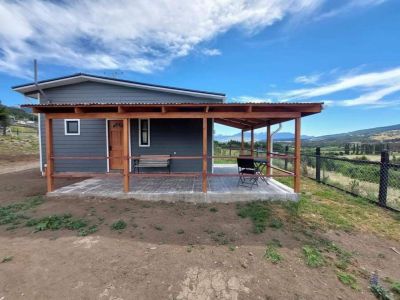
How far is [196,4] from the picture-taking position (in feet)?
26.2

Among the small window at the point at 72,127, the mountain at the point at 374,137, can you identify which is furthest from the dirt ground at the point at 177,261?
the mountain at the point at 374,137

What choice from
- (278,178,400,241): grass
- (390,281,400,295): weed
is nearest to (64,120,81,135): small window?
(278,178,400,241): grass

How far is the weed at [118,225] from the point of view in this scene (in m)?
3.90

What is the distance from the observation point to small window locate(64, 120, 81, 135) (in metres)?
→ 8.34

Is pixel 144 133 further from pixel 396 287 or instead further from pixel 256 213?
pixel 396 287

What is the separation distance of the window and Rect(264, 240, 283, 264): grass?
19.4ft

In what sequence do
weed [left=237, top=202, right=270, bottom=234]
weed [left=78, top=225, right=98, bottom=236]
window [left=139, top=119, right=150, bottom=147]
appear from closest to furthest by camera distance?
weed [left=78, top=225, right=98, bottom=236], weed [left=237, top=202, right=270, bottom=234], window [left=139, top=119, right=150, bottom=147]

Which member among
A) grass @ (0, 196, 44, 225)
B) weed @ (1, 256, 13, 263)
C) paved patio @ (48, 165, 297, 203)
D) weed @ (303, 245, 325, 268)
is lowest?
weed @ (303, 245, 325, 268)

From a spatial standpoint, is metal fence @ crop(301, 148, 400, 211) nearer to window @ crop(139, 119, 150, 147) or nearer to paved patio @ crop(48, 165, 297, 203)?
paved patio @ crop(48, 165, 297, 203)

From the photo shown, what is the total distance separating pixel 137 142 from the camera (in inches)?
322

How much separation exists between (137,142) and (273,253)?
20.8ft

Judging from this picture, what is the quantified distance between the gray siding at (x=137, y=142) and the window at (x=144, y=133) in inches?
4.5

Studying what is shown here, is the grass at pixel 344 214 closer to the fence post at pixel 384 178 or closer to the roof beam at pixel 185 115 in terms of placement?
the fence post at pixel 384 178

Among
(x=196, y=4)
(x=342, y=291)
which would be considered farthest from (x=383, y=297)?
(x=196, y=4)
